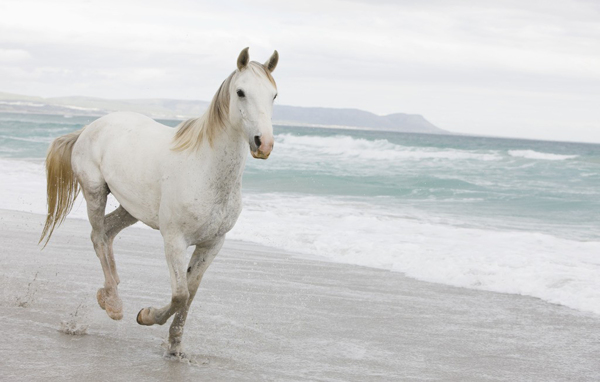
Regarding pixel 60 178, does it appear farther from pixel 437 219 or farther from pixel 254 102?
pixel 437 219

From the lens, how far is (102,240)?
16.0 ft

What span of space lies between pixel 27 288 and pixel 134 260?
5.71 ft

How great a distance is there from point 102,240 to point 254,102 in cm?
190

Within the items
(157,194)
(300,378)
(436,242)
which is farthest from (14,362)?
(436,242)

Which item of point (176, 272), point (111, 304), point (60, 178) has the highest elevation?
point (60, 178)

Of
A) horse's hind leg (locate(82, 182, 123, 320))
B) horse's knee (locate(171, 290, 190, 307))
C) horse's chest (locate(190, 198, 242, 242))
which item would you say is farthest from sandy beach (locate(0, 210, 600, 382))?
horse's chest (locate(190, 198, 242, 242))

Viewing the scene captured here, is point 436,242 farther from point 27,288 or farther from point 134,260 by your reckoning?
point 27,288

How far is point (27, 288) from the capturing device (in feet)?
17.6

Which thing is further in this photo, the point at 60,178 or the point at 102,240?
the point at 60,178

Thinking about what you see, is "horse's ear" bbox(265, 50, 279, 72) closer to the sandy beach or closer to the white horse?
the white horse

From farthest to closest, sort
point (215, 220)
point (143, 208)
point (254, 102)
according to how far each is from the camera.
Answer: point (143, 208) < point (215, 220) < point (254, 102)

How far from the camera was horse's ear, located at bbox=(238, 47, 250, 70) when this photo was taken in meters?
3.64

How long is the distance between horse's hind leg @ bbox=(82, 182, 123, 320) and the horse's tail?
0.44 meters

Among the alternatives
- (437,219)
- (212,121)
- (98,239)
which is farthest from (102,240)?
(437,219)
